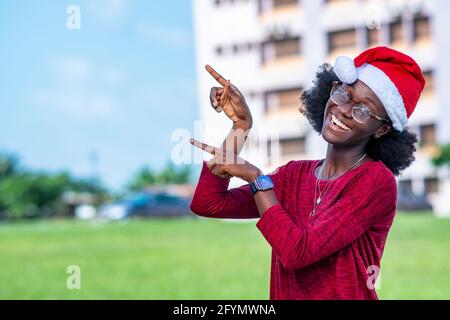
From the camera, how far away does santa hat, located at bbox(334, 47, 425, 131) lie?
2.45 metres

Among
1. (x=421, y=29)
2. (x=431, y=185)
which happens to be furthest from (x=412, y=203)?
(x=421, y=29)

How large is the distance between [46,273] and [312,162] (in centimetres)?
1009

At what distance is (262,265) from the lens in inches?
496

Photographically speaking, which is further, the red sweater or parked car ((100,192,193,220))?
parked car ((100,192,193,220))

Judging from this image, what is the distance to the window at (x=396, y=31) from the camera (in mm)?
38000

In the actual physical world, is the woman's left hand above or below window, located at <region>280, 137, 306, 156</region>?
above

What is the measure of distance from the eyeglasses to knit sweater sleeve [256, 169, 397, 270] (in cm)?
15

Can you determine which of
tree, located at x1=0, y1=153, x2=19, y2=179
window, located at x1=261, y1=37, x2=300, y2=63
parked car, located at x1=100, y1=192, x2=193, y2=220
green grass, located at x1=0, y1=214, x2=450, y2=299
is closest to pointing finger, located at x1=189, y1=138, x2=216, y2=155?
green grass, located at x1=0, y1=214, x2=450, y2=299

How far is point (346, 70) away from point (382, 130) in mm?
206

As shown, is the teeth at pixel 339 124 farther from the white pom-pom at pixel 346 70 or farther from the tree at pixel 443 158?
the tree at pixel 443 158

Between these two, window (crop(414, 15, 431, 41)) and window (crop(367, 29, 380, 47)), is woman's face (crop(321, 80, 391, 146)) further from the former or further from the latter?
window (crop(367, 29, 380, 47))

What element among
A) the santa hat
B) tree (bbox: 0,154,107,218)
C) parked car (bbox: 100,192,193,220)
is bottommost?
tree (bbox: 0,154,107,218)
